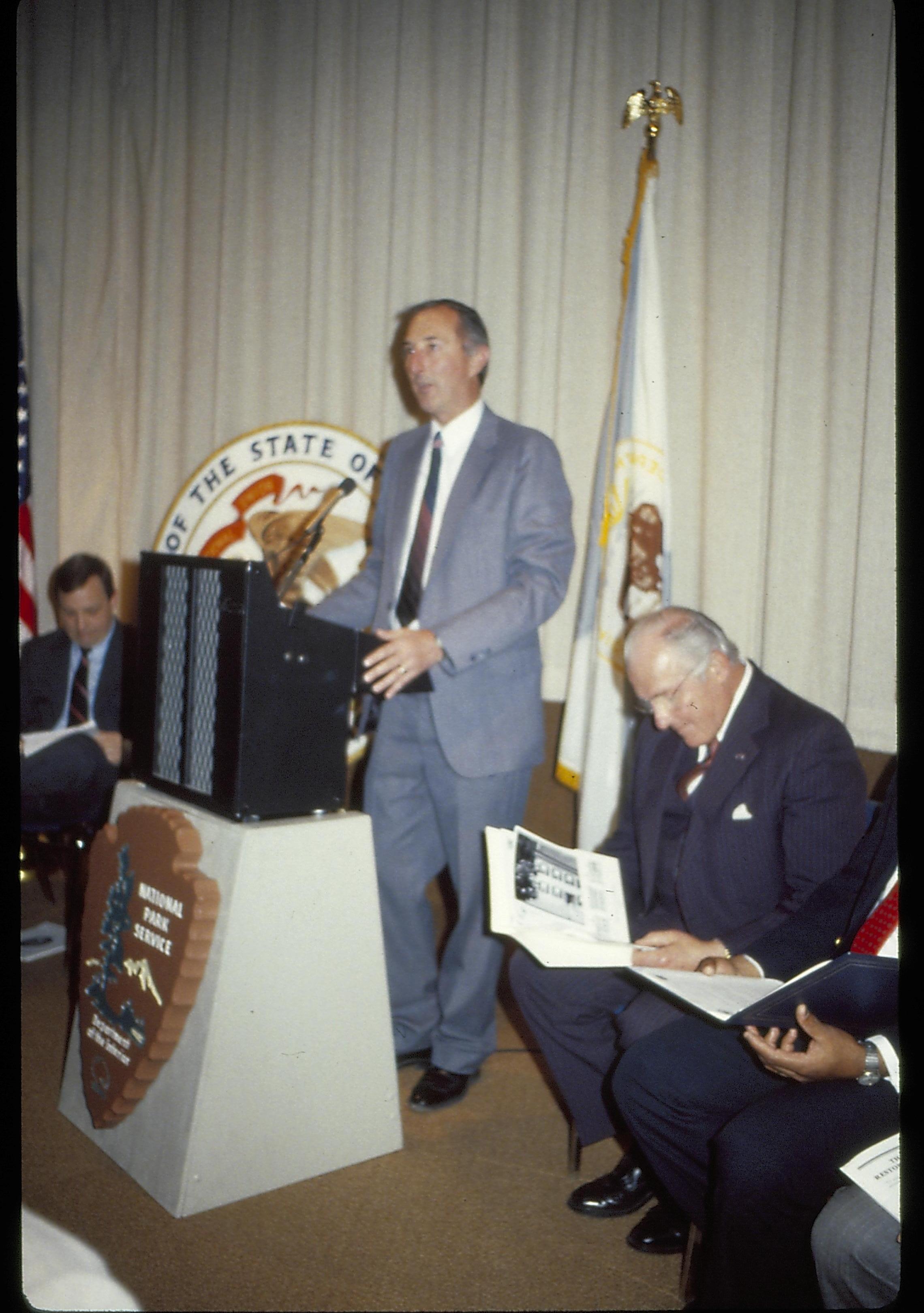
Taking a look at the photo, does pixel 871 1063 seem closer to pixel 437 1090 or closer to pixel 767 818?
pixel 767 818

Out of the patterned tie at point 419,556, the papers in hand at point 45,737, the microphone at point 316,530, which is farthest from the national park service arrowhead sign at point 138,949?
the papers in hand at point 45,737

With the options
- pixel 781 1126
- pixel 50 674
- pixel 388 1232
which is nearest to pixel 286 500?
pixel 50 674

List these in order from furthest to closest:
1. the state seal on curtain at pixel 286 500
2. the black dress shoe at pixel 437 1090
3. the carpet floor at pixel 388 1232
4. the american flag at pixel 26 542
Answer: the american flag at pixel 26 542 < the state seal on curtain at pixel 286 500 < the black dress shoe at pixel 437 1090 < the carpet floor at pixel 388 1232

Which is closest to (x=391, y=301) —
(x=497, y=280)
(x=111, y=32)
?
(x=497, y=280)

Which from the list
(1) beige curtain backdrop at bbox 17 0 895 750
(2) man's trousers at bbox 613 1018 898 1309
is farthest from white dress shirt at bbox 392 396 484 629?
(2) man's trousers at bbox 613 1018 898 1309

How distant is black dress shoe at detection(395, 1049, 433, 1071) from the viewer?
240 centimetres

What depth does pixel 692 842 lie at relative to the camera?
1828 millimetres

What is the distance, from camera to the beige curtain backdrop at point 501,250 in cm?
279

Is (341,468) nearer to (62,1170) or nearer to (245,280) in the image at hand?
(245,280)

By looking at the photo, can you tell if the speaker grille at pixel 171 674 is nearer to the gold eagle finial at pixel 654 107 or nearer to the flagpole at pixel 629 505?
the flagpole at pixel 629 505


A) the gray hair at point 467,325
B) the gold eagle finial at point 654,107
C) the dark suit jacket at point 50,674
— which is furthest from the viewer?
the dark suit jacket at point 50,674

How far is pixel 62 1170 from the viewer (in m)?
1.91

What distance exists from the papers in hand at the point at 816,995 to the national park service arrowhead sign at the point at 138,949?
32.0 inches

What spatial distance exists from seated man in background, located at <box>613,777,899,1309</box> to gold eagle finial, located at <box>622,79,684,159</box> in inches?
83.0
